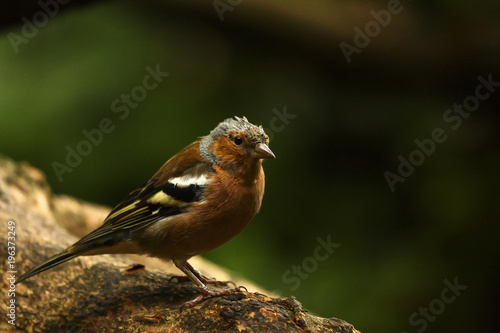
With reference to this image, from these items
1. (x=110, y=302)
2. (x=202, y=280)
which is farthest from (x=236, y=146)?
(x=110, y=302)

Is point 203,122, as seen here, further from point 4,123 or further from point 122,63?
point 4,123

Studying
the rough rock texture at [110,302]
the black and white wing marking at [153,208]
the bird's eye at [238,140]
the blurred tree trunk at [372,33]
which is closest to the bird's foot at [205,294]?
the rough rock texture at [110,302]

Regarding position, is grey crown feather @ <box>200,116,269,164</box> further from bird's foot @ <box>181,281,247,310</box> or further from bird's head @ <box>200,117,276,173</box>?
bird's foot @ <box>181,281,247,310</box>

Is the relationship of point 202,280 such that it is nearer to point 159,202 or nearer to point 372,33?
point 159,202

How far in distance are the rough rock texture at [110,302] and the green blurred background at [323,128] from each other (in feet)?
6.04

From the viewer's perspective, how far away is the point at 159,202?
12.8ft

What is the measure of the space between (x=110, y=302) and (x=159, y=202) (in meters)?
0.74

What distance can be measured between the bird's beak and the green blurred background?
264 cm

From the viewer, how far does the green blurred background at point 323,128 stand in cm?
608

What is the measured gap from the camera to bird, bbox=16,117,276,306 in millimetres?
3732

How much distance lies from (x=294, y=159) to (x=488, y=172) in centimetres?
217

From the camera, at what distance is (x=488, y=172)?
623cm

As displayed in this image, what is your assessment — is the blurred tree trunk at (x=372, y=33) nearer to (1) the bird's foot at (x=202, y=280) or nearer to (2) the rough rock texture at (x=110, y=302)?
(2) the rough rock texture at (x=110, y=302)

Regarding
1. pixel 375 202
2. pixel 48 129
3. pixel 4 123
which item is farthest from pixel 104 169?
pixel 375 202
